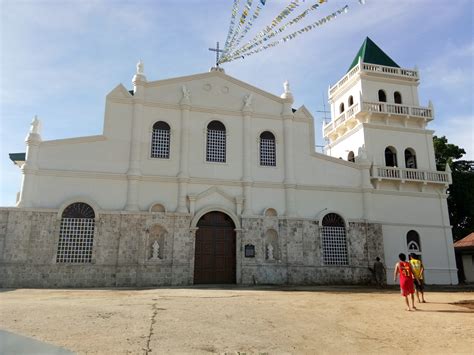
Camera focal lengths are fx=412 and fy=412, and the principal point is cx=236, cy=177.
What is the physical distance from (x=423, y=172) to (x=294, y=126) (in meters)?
8.74

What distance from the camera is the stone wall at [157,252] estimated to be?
19094 mm

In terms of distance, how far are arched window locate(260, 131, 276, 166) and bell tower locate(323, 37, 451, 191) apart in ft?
17.9

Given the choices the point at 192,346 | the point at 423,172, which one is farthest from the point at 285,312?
the point at 423,172

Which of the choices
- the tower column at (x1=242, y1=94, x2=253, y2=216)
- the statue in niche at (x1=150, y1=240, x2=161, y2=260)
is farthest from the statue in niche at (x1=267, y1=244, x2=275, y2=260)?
the statue in niche at (x1=150, y1=240, x2=161, y2=260)

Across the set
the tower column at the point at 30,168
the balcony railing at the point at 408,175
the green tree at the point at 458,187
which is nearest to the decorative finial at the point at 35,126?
the tower column at the point at 30,168

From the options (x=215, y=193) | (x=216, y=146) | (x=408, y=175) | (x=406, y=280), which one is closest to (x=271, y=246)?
→ (x=215, y=193)

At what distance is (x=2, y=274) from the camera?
18.6m

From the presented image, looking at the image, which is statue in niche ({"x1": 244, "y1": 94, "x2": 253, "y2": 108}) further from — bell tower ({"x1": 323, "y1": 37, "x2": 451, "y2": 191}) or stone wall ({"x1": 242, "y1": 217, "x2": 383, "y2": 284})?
bell tower ({"x1": 323, "y1": 37, "x2": 451, "y2": 191})

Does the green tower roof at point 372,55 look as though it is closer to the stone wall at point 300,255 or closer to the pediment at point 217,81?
the pediment at point 217,81

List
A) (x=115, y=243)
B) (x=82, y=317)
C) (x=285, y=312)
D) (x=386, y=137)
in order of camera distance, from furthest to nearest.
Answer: (x=386, y=137)
(x=115, y=243)
(x=285, y=312)
(x=82, y=317)

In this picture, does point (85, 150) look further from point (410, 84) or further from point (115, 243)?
point (410, 84)

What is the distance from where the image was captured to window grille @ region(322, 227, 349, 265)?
2301 centimetres

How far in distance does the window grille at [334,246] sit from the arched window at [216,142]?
7.18 meters

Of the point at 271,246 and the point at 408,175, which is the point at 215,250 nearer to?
the point at 271,246
